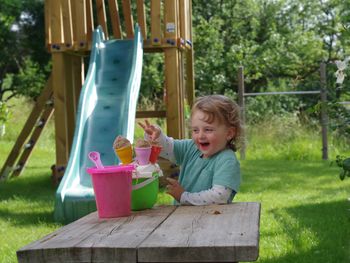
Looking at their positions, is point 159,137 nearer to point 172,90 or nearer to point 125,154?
point 125,154

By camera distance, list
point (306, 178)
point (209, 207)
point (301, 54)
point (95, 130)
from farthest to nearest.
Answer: point (301, 54) < point (306, 178) < point (95, 130) < point (209, 207)

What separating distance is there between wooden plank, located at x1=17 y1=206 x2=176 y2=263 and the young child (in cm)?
48

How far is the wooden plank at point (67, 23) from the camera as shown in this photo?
7582mm

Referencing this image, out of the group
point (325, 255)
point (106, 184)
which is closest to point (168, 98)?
point (325, 255)

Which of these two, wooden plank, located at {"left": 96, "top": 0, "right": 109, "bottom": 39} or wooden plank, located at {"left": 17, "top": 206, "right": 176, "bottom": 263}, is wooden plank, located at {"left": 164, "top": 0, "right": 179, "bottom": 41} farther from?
wooden plank, located at {"left": 17, "top": 206, "right": 176, "bottom": 263}

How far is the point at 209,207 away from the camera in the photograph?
2.48 metres

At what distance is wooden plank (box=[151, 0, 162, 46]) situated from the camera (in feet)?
24.5

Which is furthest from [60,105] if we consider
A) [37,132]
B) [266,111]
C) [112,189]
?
[266,111]

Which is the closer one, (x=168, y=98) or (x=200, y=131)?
(x=200, y=131)

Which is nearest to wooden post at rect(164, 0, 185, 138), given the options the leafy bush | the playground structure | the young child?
the playground structure

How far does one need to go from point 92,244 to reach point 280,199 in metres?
5.11

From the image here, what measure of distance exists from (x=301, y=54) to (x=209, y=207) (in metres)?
17.7

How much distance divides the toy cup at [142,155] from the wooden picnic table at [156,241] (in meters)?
0.30

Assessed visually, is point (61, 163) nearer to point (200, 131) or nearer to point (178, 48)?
point (178, 48)
